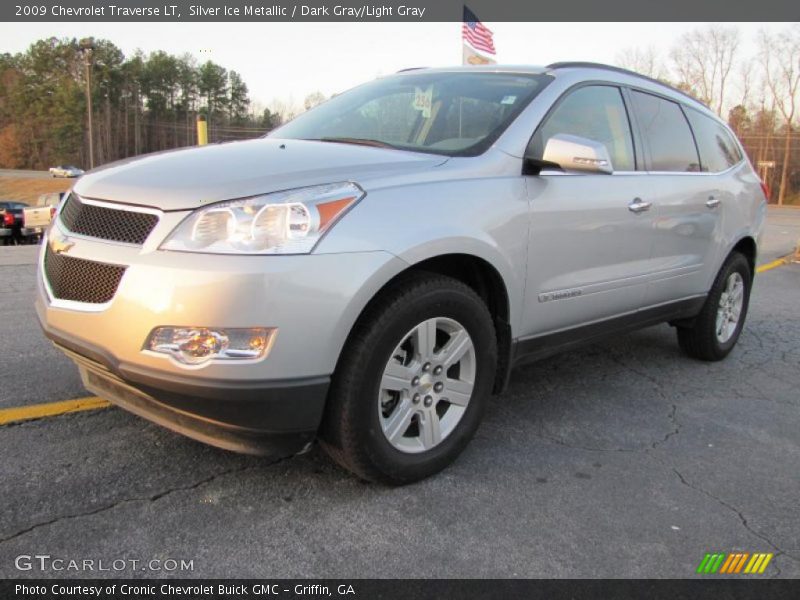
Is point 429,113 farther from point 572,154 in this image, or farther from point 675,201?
point 675,201

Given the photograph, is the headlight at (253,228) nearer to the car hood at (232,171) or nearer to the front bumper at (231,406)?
the car hood at (232,171)

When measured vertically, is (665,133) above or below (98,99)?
below

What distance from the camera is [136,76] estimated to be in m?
86.9

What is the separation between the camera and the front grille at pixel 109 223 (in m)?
2.33

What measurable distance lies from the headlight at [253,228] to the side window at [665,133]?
2.50m

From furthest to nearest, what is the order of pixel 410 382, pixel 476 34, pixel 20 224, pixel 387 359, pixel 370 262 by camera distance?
pixel 20 224 → pixel 476 34 → pixel 410 382 → pixel 387 359 → pixel 370 262

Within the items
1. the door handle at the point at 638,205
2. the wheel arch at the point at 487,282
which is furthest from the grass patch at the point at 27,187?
the wheel arch at the point at 487,282


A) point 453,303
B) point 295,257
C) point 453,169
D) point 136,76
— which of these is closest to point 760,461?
point 453,303

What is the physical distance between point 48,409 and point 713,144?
4.55 meters

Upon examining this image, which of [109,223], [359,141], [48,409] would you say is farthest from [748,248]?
[48,409]

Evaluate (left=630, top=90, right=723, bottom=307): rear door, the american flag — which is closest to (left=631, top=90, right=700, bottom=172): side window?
(left=630, top=90, right=723, bottom=307): rear door

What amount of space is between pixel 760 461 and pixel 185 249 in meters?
2.84

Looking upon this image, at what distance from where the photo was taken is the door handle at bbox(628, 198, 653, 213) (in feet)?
12.0

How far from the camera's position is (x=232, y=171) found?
8.23 ft
